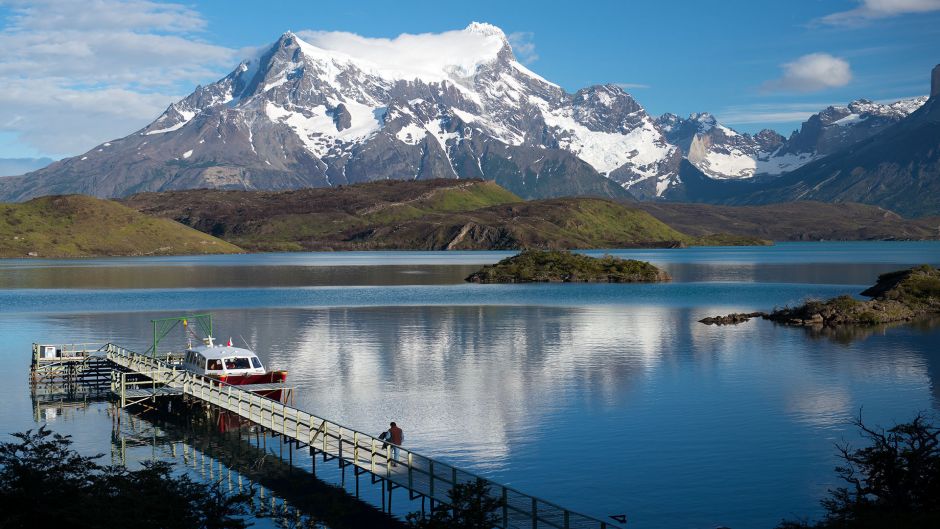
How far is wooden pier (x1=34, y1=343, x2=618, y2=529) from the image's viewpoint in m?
36.3

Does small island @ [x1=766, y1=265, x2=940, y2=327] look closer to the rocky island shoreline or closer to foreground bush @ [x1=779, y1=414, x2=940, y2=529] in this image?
the rocky island shoreline

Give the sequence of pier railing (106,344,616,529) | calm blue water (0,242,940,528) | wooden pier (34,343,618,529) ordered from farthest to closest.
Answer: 1. calm blue water (0,242,940,528)
2. wooden pier (34,343,618,529)
3. pier railing (106,344,616,529)

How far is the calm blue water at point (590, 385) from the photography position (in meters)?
45.2

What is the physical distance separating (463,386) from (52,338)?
4955 centimetres

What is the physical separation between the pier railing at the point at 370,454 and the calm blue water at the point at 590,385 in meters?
2.03

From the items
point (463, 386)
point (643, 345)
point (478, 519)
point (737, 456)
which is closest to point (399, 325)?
point (643, 345)

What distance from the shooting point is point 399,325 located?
110062 mm

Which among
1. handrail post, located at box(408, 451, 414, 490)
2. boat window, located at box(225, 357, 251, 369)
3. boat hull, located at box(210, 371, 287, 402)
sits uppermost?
boat window, located at box(225, 357, 251, 369)

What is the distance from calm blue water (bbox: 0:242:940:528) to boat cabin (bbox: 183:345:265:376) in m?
3.95

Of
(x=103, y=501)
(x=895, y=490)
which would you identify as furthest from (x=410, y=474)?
(x=895, y=490)

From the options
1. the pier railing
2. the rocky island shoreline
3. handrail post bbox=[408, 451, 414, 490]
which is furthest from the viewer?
the rocky island shoreline

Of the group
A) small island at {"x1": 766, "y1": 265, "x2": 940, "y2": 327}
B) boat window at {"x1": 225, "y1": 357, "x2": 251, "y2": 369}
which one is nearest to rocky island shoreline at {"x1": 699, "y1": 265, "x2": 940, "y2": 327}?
small island at {"x1": 766, "y1": 265, "x2": 940, "y2": 327}

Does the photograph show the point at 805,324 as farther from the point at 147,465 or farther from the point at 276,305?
the point at 147,465

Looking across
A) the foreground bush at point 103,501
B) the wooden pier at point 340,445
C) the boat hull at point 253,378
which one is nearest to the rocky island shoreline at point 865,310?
the boat hull at point 253,378
